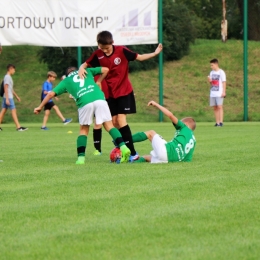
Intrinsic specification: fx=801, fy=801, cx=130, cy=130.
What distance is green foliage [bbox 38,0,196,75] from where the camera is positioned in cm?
2978

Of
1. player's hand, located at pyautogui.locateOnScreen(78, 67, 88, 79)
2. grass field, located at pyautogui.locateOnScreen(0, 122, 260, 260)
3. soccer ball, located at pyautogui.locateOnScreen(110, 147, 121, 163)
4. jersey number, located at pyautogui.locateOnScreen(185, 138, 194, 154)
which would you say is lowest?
grass field, located at pyautogui.locateOnScreen(0, 122, 260, 260)

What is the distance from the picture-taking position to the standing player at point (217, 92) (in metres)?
21.7

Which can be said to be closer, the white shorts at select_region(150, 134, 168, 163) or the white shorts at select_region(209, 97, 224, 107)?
the white shorts at select_region(150, 134, 168, 163)

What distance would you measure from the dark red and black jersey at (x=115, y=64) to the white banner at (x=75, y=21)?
502 inches

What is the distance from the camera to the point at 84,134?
10.8 meters

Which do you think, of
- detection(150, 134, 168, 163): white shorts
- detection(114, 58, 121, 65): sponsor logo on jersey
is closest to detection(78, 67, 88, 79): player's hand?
detection(114, 58, 121, 65): sponsor logo on jersey

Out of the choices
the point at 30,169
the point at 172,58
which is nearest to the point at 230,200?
the point at 30,169

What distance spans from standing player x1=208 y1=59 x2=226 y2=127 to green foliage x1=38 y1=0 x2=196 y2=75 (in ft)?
24.7

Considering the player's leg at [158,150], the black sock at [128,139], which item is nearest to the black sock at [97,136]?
the black sock at [128,139]

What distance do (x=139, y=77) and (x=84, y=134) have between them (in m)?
21.5

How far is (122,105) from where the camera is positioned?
1132 centimetres

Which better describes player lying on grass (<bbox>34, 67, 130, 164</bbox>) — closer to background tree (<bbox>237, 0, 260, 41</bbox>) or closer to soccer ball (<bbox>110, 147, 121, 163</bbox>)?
soccer ball (<bbox>110, 147, 121, 163</bbox>)

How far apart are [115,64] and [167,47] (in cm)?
2128

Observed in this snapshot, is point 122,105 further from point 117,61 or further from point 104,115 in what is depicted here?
point 104,115
